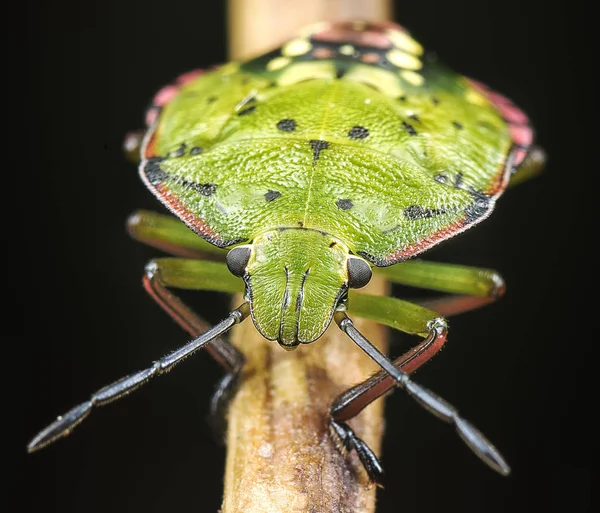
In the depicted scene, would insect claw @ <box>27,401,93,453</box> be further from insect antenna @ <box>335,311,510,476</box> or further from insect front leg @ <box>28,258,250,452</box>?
insect antenna @ <box>335,311,510,476</box>

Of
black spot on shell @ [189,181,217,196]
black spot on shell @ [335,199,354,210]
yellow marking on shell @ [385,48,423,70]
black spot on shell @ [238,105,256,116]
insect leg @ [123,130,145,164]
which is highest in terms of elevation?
yellow marking on shell @ [385,48,423,70]

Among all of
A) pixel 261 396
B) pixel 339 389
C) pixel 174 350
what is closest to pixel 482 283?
pixel 339 389

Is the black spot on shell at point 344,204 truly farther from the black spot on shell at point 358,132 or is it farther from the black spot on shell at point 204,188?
the black spot on shell at point 204,188

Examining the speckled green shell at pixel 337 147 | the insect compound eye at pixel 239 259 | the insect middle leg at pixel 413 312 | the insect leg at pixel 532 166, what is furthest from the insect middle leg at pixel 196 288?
the insect leg at pixel 532 166

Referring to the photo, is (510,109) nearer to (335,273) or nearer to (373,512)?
(335,273)

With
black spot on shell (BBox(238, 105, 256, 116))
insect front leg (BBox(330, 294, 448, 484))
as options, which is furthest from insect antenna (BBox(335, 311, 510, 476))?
black spot on shell (BBox(238, 105, 256, 116))

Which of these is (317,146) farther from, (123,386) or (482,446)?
(482,446)
